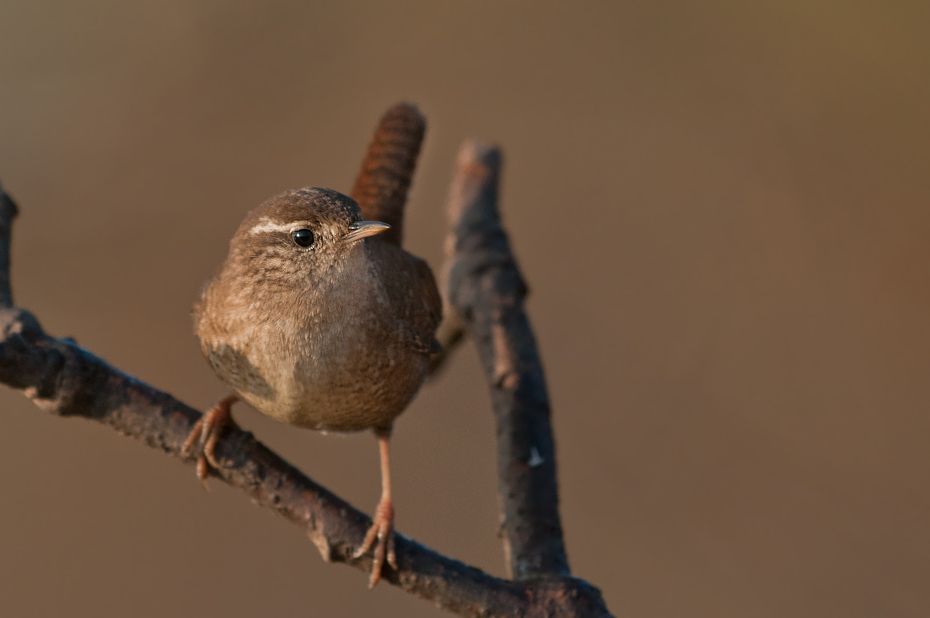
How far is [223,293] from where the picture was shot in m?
2.09

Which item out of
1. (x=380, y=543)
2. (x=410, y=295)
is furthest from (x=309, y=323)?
(x=380, y=543)

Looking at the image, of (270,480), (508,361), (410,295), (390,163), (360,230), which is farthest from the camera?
(508,361)

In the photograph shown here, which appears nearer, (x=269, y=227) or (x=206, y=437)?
(x=269, y=227)

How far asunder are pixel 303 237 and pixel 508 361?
4.07 feet

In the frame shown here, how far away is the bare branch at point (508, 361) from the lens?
2.42m

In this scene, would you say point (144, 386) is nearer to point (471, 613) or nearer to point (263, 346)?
point (263, 346)

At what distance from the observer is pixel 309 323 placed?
1958mm

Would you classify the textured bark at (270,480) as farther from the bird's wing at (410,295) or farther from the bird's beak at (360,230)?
the bird's beak at (360,230)

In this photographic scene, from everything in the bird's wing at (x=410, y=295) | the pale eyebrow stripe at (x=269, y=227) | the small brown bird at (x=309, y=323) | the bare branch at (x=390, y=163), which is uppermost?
the bare branch at (x=390, y=163)

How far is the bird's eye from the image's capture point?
1.91 metres

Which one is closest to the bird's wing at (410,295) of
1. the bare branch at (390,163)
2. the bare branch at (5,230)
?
the bare branch at (390,163)

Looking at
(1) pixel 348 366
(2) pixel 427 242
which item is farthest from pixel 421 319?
(2) pixel 427 242

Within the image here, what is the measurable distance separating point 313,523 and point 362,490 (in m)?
1.92

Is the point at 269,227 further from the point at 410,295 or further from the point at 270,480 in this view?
the point at 270,480
